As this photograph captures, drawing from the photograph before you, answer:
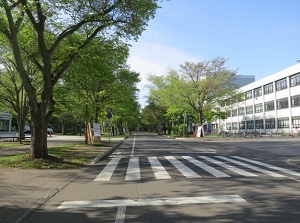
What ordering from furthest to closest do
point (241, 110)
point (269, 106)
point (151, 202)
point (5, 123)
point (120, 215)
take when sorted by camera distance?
point (241, 110) → point (269, 106) → point (5, 123) → point (151, 202) → point (120, 215)

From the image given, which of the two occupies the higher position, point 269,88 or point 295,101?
point 269,88

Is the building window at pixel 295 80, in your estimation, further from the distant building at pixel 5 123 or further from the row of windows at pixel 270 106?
the distant building at pixel 5 123

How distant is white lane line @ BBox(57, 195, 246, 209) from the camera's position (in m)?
7.06

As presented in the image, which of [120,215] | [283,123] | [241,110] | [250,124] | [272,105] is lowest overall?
[120,215]

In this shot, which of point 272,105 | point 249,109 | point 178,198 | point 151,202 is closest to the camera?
point 151,202

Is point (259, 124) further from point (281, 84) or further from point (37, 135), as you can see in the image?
point (37, 135)

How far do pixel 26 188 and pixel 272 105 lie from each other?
2598 inches

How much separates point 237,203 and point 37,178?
6.58 meters

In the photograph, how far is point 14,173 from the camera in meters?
11.6

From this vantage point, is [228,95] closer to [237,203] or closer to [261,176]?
[261,176]

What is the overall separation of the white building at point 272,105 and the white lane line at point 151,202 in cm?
5164

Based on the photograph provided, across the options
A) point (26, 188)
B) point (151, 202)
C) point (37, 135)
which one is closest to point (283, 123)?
point (37, 135)

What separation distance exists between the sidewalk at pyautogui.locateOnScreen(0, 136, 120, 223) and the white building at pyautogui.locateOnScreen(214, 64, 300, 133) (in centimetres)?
4943

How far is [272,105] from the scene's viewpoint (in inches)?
2699
